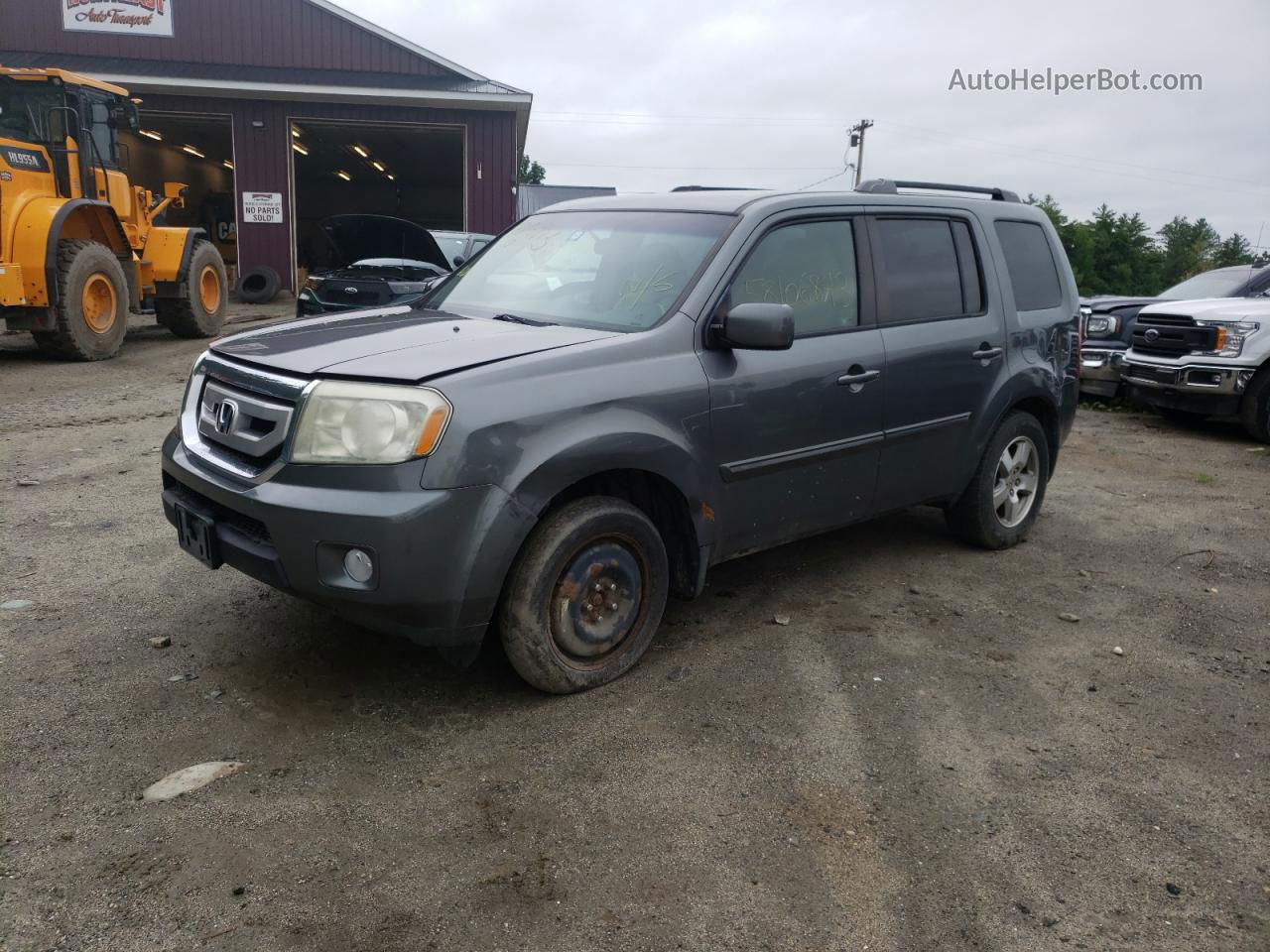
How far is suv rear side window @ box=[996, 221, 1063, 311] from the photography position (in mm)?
5379

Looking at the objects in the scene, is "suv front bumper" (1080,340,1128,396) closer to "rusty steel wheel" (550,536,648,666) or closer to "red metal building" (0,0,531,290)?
"rusty steel wheel" (550,536,648,666)

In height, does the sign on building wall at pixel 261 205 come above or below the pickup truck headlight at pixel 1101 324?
above

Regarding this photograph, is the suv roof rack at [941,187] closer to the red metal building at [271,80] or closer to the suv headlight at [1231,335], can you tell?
the suv headlight at [1231,335]

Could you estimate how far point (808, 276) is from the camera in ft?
14.1

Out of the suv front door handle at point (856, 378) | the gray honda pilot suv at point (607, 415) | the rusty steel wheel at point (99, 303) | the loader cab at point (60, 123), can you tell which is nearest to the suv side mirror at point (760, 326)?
the gray honda pilot suv at point (607, 415)

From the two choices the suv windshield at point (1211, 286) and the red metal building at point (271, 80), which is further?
the red metal building at point (271, 80)

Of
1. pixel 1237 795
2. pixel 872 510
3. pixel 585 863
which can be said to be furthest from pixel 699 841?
pixel 872 510

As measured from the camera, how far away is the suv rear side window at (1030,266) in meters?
5.38

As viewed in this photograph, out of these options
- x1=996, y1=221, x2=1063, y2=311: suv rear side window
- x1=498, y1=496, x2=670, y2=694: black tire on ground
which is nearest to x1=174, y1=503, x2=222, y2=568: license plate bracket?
x1=498, y1=496, x2=670, y2=694: black tire on ground

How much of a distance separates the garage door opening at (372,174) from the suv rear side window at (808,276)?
18.1 m

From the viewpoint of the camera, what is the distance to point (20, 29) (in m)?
20.5

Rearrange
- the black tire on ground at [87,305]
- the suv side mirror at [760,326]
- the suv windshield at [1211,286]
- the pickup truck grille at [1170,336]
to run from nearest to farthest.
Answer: the suv side mirror at [760,326] < the pickup truck grille at [1170,336] < the black tire on ground at [87,305] < the suv windshield at [1211,286]

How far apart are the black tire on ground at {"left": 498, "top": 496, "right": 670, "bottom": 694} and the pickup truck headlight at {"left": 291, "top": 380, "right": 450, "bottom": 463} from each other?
0.55m

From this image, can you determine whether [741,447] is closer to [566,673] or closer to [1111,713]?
[566,673]
